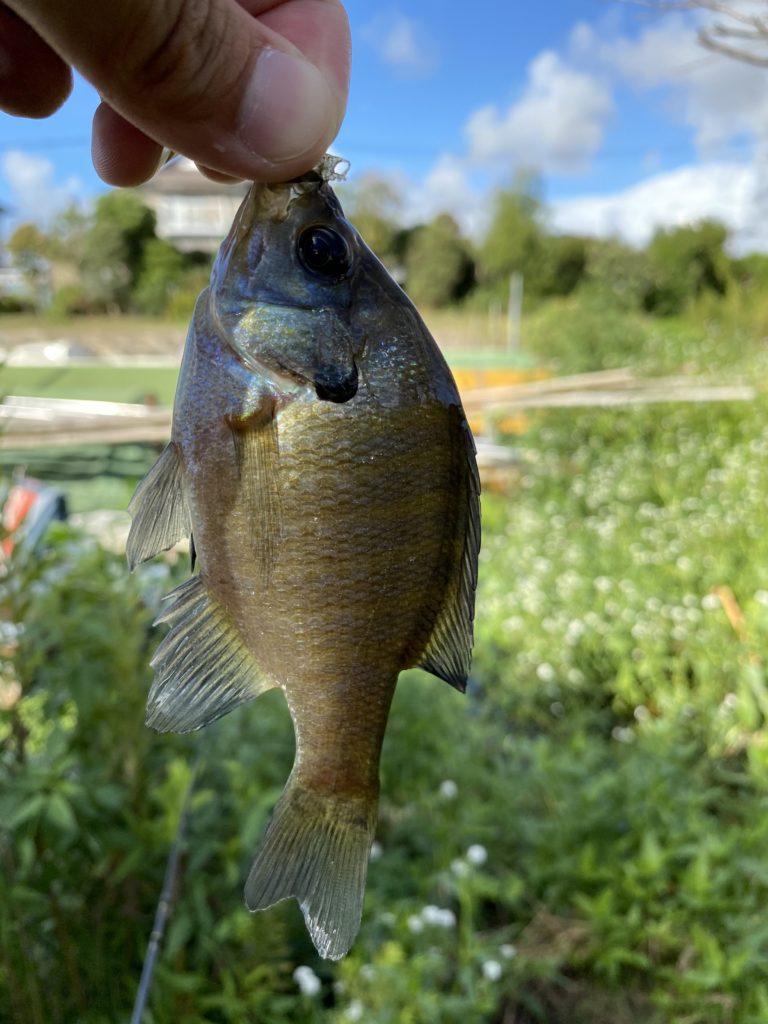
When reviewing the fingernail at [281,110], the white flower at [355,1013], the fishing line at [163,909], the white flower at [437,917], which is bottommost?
the white flower at [355,1013]

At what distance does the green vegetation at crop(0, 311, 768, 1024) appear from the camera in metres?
2.07

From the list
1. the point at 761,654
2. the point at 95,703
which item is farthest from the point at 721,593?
the point at 95,703

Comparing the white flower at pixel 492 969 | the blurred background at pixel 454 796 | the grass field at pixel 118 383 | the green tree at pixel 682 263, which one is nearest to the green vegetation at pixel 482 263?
the green tree at pixel 682 263

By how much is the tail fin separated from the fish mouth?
46cm

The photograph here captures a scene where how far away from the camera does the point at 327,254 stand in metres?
Result: 0.93

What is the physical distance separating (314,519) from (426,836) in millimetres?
2367

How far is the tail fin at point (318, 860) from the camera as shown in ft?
2.91

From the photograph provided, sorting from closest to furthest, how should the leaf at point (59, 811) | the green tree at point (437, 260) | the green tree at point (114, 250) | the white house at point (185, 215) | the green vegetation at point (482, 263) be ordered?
the leaf at point (59, 811) → the white house at point (185, 215) → the green tree at point (114, 250) → the green vegetation at point (482, 263) → the green tree at point (437, 260)

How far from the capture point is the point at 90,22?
85 centimetres

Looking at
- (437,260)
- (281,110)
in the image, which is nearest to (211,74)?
(281,110)

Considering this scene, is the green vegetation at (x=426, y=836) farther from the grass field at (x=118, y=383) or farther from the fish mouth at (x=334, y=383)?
the grass field at (x=118, y=383)

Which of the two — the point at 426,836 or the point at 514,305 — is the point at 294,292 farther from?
the point at 514,305

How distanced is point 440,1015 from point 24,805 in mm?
1274

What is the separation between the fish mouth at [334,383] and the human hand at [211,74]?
27 centimetres
